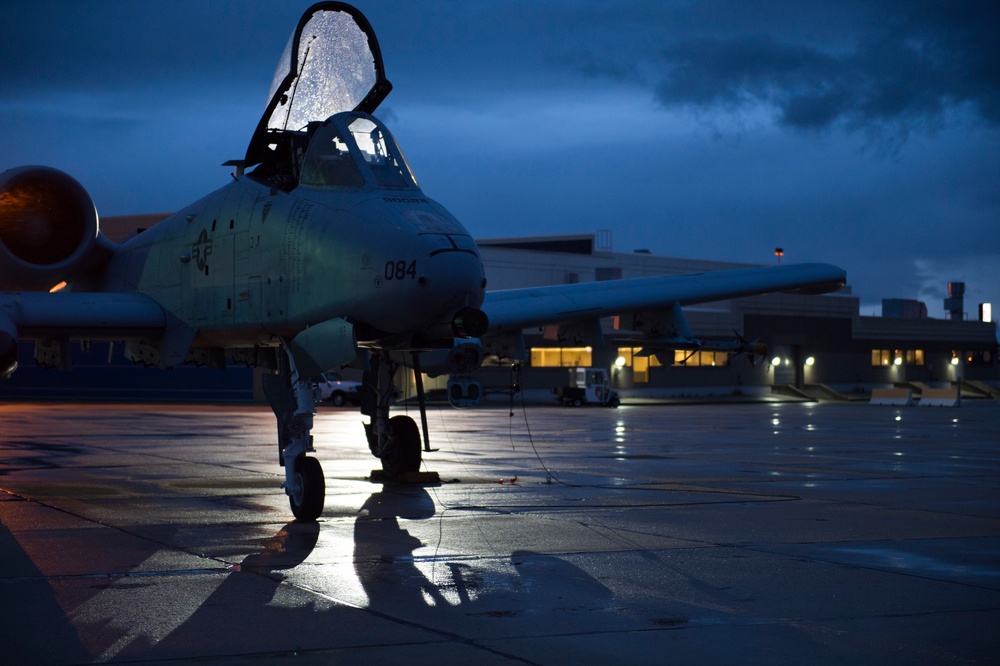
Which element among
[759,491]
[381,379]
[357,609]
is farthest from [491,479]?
[357,609]

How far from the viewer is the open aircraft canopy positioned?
14969 millimetres

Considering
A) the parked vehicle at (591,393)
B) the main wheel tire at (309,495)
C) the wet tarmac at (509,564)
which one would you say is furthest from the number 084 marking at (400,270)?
the parked vehicle at (591,393)

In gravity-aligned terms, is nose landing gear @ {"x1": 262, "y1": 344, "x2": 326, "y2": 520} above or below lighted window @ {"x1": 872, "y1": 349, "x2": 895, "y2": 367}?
below

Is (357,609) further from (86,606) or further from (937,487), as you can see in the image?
(937,487)

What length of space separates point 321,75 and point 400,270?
13.8 ft

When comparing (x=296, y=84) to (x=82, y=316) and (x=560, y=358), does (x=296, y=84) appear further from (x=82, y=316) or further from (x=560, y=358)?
(x=560, y=358)

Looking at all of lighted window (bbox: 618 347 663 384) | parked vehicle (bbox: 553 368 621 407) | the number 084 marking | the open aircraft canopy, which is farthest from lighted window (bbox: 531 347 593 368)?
the number 084 marking

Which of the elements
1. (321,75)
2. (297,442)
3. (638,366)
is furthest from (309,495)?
(638,366)

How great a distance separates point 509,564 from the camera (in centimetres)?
1010

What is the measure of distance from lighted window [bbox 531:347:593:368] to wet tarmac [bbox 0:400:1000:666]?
5066 cm

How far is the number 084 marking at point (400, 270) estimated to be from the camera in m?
12.2

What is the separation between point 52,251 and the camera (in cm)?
1838

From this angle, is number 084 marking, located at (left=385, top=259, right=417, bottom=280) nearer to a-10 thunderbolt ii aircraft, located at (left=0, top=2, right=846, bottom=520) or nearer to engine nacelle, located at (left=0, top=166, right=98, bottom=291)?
a-10 thunderbolt ii aircraft, located at (left=0, top=2, right=846, bottom=520)

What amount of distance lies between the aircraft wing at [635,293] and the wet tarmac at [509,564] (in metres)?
2.61
